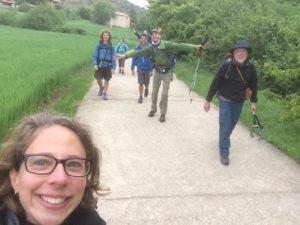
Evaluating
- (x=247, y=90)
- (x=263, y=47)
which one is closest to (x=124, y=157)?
(x=247, y=90)

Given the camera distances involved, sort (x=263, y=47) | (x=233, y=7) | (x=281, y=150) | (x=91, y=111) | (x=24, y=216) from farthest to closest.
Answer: (x=233, y=7) → (x=263, y=47) → (x=91, y=111) → (x=281, y=150) → (x=24, y=216)

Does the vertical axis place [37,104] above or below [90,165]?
below

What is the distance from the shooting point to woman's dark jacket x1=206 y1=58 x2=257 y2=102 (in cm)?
695

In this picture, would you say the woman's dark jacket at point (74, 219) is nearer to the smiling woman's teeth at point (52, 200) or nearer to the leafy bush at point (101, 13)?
the smiling woman's teeth at point (52, 200)

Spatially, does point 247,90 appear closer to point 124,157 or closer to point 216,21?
point 124,157

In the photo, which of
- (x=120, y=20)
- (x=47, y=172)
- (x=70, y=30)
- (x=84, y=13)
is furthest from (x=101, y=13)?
(x=47, y=172)

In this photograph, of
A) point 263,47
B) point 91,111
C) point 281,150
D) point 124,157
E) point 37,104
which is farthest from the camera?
point 263,47

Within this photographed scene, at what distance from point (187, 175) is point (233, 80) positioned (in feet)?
5.42

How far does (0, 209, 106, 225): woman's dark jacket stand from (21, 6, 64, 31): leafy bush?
74062mm

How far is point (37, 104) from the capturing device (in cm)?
934

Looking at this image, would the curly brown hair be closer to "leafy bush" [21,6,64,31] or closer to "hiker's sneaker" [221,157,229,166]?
"hiker's sneaker" [221,157,229,166]

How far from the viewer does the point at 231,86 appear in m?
7.02

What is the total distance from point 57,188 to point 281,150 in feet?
20.4

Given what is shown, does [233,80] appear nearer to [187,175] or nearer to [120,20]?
[187,175]
